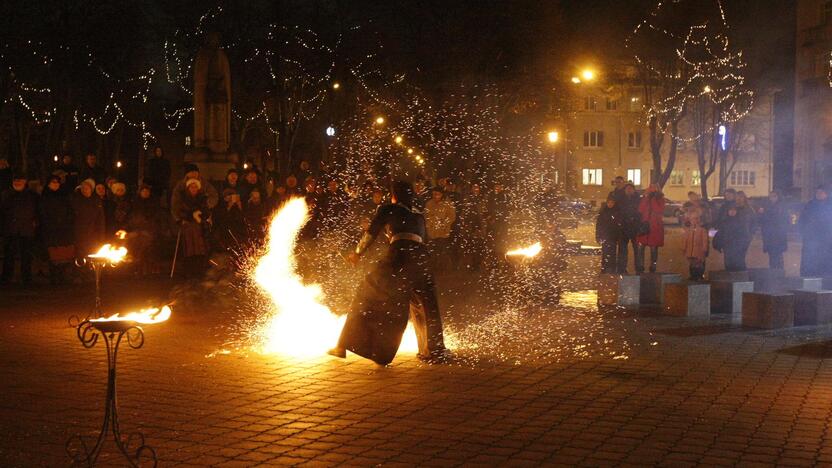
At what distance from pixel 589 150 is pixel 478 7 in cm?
5708

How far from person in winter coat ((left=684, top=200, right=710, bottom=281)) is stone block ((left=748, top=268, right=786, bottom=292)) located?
2.51 metres

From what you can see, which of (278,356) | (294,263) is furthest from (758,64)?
(278,356)

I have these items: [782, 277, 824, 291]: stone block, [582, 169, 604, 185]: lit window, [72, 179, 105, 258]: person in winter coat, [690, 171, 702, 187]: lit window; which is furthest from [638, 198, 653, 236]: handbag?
[690, 171, 702, 187]: lit window

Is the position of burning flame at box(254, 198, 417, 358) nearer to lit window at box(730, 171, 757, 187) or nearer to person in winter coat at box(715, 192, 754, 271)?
person in winter coat at box(715, 192, 754, 271)

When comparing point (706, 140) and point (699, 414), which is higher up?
point (706, 140)

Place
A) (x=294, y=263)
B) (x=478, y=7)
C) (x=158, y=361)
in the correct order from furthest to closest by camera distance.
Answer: (x=478, y=7) < (x=294, y=263) < (x=158, y=361)

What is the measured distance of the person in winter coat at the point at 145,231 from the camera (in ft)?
65.0

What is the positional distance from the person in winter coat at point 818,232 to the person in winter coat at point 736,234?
3.33ft

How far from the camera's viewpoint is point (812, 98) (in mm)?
56469

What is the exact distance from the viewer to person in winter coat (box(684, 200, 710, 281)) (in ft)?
65.8

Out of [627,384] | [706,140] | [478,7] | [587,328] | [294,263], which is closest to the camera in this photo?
[627,384]

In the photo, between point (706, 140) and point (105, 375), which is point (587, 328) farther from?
point (706, 140)

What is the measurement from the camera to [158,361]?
35.7ft

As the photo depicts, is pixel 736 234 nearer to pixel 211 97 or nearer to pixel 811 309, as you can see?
pixel 811 309
